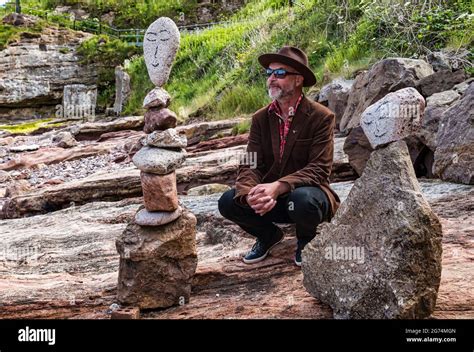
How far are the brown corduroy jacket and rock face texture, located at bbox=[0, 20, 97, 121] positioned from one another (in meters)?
19.6

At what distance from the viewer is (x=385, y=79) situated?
798 cm

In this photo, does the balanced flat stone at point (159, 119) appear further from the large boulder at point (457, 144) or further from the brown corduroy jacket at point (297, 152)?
the large boulder at point (457, 144)

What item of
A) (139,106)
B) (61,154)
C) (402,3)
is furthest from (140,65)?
(402,3)

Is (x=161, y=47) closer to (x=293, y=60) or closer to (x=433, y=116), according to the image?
(x=293, y=60)

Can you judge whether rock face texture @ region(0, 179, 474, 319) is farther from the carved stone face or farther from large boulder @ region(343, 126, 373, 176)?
the carved stone face

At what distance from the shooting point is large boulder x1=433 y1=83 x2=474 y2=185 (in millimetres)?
5953

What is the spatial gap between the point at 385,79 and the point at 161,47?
4.36 meters

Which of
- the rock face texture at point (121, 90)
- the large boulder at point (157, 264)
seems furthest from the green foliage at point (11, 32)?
the large boulder at point (157, 264)

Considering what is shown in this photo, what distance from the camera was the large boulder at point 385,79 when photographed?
7.85 m

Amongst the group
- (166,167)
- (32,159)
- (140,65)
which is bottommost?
(32,159)

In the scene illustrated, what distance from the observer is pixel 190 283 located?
4578 millimetres

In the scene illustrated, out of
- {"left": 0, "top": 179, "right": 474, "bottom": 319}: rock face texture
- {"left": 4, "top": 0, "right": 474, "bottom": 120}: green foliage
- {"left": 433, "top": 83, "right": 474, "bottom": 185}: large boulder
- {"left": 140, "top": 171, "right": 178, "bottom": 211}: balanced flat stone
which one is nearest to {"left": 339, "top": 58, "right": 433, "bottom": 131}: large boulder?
{"left": 4, "top": 0, "right": 474, "bottom": 120}: green foliage
